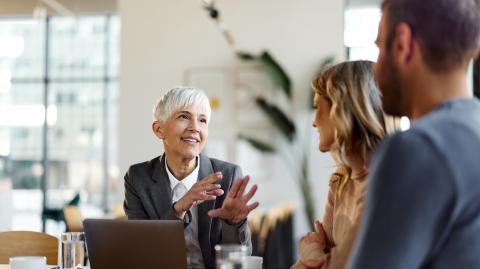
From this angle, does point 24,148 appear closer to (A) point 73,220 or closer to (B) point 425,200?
(A) point 73,220

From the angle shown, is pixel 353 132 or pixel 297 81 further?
pixel 297 81

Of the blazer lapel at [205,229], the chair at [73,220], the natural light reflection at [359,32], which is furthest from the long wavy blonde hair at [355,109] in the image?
the natural light reflection at [359,32]

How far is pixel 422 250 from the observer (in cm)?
110

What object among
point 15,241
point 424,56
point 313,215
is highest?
point 424,56

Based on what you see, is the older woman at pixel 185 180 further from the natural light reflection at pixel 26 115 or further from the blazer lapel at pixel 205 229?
the natural light reflection at pixel 26 115

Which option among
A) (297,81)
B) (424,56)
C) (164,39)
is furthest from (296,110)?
(424,56)

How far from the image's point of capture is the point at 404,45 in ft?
4.04

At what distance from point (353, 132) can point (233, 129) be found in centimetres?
634

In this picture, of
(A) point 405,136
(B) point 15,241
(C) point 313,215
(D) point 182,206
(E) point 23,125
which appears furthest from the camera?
(E) point 23,125

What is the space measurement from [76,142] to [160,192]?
339 inches

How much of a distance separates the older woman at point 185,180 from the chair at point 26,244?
22.2 inches

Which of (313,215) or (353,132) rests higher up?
(353,132)

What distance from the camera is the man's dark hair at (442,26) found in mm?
1210

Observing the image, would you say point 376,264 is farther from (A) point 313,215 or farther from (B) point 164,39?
(B) point 164,39
